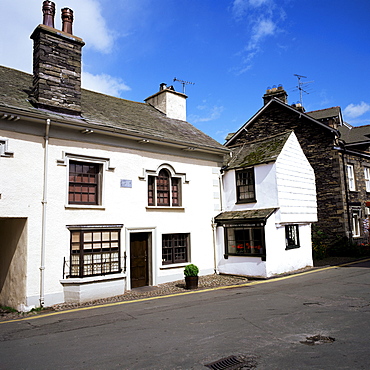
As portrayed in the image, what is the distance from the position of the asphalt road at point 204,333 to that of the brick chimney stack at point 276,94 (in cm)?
1601

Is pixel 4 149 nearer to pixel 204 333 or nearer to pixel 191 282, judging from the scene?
pixel 191 282

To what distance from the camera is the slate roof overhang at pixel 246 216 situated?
14.7 metres

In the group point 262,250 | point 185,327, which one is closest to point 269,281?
point 262,250

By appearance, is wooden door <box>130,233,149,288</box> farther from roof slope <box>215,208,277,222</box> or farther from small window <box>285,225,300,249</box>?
small window <box>285,225,300,249</box>

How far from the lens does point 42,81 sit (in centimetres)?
1205

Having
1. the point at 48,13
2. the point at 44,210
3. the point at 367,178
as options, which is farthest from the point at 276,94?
the point at 44,210

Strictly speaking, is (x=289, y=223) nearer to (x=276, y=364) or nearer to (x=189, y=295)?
(x=189, y=295)

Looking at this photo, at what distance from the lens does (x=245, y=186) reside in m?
16.7

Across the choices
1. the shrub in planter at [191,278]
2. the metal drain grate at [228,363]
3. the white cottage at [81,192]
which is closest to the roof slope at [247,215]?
the white cottage at [81,192]

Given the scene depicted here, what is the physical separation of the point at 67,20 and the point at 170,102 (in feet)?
23.6

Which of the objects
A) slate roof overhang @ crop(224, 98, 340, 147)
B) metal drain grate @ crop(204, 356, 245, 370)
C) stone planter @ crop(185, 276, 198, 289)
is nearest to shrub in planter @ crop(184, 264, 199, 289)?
stone planter @ crop(185, 276, 198, 289)

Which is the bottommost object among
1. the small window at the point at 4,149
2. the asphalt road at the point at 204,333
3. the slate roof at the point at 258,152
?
the asphalt road at the point at 204,333

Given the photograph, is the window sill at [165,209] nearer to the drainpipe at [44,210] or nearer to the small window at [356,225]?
the drainpipe at [44,210]

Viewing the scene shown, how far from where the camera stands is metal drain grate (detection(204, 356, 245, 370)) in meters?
5.30
